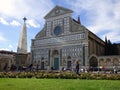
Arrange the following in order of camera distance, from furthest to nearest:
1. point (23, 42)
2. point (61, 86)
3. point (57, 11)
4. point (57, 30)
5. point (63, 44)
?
point (23, 42) → point (57, 11) → point (57, 30) → point (63, 44) → point (61, 86)

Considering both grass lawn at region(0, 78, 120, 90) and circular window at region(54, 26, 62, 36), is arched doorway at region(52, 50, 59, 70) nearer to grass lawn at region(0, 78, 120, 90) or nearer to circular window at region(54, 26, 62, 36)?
circular window at region(54, 26, 62, 36)

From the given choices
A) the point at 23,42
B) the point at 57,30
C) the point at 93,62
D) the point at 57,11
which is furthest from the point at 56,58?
the point at 23,42

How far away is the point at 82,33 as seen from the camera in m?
51.6

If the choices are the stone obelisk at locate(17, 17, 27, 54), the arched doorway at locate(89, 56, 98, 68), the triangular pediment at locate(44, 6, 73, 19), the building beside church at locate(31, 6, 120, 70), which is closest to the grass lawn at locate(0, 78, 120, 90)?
the building beside church at locate(31, 6, 120, 70)

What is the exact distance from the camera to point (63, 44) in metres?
54.8

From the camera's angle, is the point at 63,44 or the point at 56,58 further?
the point at 56,58

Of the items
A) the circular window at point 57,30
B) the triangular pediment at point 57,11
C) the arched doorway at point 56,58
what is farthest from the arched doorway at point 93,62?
the triangular pediment at point 57,11

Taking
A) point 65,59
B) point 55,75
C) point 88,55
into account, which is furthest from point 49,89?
point 65,59

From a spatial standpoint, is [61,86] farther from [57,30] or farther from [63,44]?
[57,30]

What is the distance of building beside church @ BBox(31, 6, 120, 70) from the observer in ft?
166

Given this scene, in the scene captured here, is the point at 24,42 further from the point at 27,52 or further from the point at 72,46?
the point at 72,46

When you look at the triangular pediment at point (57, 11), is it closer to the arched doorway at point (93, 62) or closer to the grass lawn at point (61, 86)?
the arched doorway at point (93, 62)

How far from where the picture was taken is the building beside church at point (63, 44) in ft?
166

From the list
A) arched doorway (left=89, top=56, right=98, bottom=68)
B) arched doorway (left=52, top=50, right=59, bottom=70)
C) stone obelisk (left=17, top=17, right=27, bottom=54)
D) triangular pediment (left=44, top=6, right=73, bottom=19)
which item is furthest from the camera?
stone obelisk (left=17, top=17, right=27, bottom=54)
